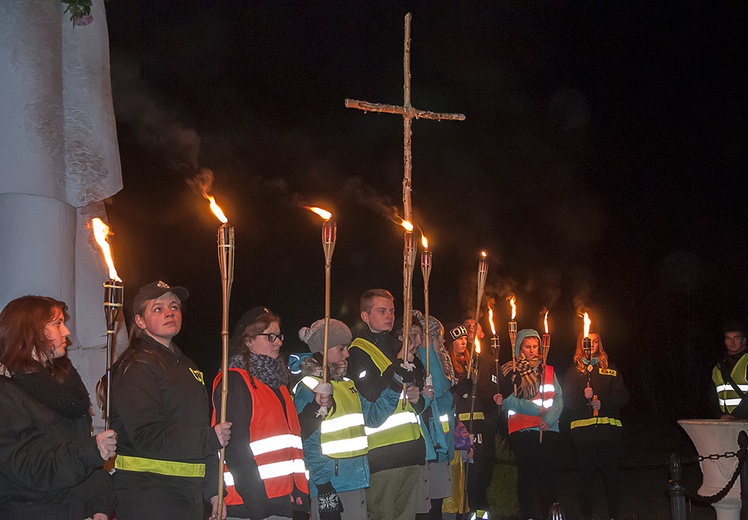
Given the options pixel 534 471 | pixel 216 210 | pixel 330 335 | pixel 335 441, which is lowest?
pixel 534 471

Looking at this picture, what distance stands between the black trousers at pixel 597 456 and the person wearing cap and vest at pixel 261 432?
4.75 meters

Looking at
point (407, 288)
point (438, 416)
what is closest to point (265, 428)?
point (407, 288)

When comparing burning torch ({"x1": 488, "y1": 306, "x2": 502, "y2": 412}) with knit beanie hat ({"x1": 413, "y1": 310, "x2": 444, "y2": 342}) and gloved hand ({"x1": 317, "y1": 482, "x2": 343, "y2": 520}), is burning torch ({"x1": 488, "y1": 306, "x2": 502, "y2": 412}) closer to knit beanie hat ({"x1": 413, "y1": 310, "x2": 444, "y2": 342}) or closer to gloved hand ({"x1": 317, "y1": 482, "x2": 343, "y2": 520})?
knit beanie hat ({"x1": 413, "y1": 310, "x2": 444, "y2": 342})

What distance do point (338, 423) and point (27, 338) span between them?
2.64 meters

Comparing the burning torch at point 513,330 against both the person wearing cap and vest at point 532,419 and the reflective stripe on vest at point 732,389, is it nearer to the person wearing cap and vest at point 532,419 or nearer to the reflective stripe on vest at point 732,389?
the person wearing cap and vest at point 532,419

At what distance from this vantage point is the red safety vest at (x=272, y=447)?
546 centimetres

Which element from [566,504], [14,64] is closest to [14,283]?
[14,64]

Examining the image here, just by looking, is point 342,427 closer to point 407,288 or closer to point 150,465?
point 407,288

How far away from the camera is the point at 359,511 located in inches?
252

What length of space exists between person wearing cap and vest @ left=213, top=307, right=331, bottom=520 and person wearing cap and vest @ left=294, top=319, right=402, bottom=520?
0.42 metres

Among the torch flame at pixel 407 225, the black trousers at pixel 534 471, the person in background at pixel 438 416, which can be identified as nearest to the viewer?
the torch flame at pixel 407 225

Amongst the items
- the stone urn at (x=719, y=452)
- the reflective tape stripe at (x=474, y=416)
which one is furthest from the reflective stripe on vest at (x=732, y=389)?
the reflective tape stripe at (x=474, y=416)

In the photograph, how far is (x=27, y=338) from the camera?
4363 mm

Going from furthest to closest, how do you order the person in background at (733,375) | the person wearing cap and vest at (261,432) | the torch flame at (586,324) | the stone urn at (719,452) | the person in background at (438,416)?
the person in background at (733,375) → the torch flame at (586,324) → the stone urn at (719,452) → the person in background at (438,416) → the person wearing cap and vest at (261,432)
